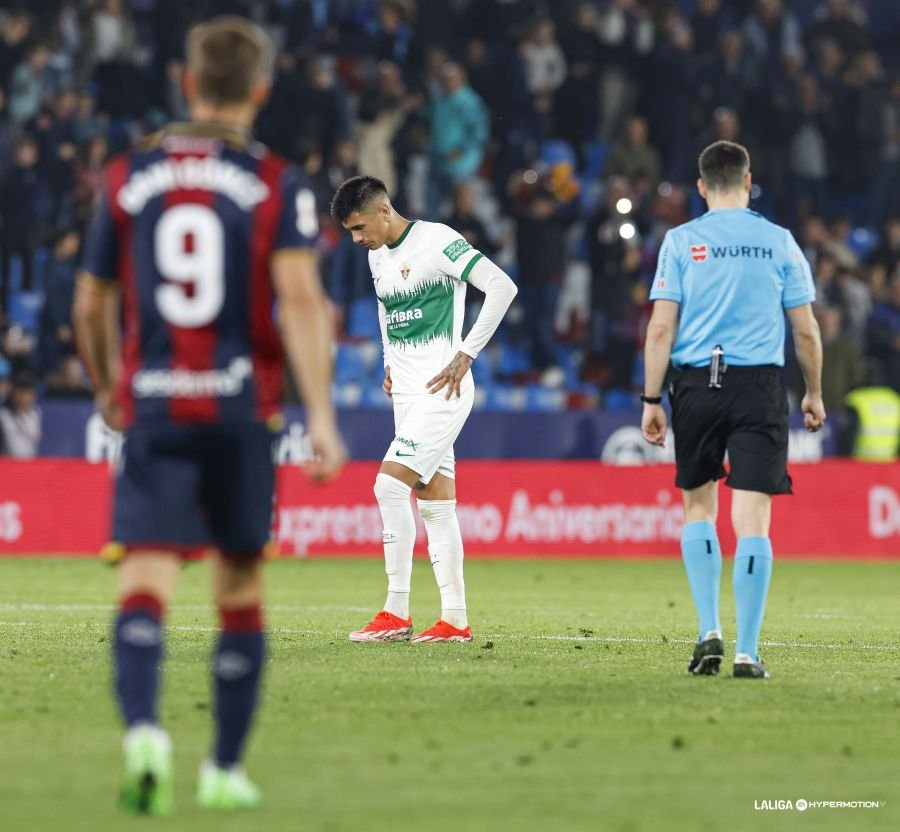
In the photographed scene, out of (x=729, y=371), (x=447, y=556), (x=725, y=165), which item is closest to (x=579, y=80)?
(x=447, y=556)

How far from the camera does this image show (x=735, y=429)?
26.8 ft

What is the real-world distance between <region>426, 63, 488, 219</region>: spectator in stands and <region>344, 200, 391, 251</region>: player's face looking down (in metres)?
12.2

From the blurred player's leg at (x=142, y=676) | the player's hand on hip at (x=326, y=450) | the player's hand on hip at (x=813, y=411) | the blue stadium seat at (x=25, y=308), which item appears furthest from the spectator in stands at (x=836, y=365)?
the blurred player's leg at (x=142, y=676)

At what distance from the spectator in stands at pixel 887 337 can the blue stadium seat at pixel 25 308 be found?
980 cm

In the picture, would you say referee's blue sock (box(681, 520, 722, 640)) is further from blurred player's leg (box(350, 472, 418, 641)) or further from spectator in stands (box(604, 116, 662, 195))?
spectator in stands (box(604, 116, 662, 195))

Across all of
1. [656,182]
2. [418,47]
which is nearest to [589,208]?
[656,182]

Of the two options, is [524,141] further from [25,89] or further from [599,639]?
[599,639]

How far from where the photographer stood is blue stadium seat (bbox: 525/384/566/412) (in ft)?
69.7

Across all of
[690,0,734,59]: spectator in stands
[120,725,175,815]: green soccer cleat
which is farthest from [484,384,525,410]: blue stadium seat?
[120,725,175,815]: green soccer cleat

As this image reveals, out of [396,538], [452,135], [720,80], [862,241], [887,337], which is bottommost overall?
[396,538]

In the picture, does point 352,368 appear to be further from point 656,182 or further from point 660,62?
point 660,62

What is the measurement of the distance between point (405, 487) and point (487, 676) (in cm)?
209

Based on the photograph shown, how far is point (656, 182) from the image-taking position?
75.5 ft

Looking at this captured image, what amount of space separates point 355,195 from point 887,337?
13.2 metres
